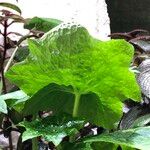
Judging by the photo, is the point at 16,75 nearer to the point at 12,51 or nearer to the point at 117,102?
the point at 117,102

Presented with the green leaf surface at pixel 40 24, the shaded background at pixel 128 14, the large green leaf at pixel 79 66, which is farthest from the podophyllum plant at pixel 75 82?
the shaded background at pixel 128 14

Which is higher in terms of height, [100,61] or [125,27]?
[100,61]

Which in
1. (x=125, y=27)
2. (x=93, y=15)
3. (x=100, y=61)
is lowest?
(x=125, y=27)

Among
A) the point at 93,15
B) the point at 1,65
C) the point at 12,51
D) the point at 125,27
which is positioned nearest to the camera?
the point at 1,65

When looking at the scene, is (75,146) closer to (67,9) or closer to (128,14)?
(67,9)

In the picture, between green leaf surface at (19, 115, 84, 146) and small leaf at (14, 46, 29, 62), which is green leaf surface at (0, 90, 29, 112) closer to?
green leaf surface at (19, 115, 84, 146)

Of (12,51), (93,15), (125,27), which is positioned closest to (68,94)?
(12,51)

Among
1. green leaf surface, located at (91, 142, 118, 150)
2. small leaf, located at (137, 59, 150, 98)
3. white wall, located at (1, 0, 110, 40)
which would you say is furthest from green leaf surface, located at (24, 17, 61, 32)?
white wall, located at (1, 0, 110, 40)

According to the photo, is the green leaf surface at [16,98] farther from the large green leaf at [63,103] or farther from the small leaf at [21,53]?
the small leaf at [21,53]
